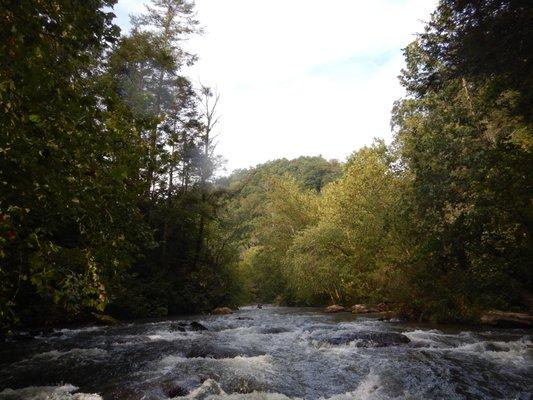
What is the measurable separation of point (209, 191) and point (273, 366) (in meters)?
20.7

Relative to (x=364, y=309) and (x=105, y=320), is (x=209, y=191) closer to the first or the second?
(x=105, y=320)

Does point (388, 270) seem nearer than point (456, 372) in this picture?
No

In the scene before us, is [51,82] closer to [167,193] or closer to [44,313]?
[44,313]

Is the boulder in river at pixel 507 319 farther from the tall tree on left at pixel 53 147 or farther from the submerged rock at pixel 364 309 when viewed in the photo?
the tall tree on left at pixel 53 147

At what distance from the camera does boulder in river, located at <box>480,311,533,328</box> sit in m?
14.3

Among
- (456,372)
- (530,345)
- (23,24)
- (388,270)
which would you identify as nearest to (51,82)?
(23,24)

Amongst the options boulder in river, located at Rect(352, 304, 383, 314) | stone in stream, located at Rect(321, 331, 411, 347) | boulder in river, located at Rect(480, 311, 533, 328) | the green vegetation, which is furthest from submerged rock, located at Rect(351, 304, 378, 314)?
stone in stream, located at Rect(321, 331, 411, 347)

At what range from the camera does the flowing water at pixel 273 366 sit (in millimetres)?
7383

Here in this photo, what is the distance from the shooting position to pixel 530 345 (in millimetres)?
10922

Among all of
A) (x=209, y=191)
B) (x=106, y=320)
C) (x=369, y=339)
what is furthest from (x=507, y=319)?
(x=209, y=191)

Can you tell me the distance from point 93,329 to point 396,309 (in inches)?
572

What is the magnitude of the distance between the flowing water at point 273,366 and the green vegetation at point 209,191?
1723 millimetres

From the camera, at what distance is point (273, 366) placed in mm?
9445

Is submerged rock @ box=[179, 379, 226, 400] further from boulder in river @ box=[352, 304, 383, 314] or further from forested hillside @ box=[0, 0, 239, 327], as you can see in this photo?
boulder in river @ box=[352, 304, 383, 314]
